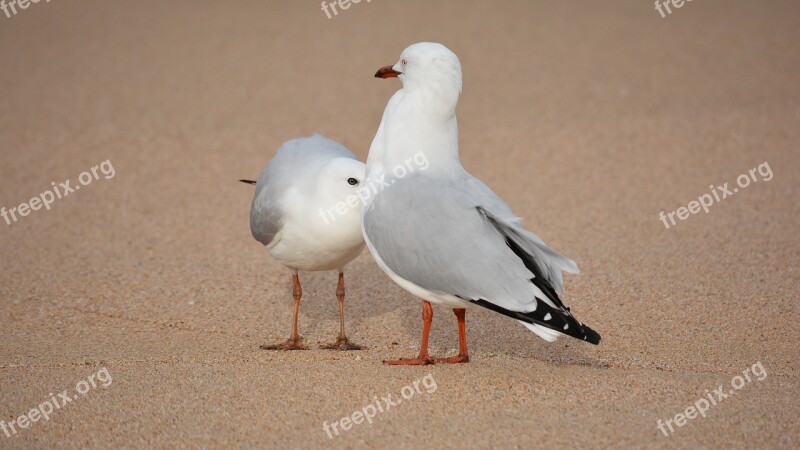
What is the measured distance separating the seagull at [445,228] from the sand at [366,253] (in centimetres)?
50

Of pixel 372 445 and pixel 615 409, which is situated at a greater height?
pixel 372 445

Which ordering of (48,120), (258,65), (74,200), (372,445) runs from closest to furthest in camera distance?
(372,445), (74,200), (48,120), (258,65)

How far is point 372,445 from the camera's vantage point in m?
3.99

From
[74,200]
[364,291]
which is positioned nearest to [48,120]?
[74,200]

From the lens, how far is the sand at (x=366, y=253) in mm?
4305

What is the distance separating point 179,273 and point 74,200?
80.9 inches

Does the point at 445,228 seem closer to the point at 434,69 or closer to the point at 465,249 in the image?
the point at 465,249

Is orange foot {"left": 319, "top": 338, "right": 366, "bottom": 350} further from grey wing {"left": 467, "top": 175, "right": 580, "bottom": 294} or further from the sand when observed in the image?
grey wing {"left": 467, "top": 175, "right": 580, "bottom": 294}

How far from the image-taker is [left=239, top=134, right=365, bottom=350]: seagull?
A: 4668 mm

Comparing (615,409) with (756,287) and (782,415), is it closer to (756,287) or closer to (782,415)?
(782,415)

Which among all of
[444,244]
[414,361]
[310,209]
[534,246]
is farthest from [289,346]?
[534,246]

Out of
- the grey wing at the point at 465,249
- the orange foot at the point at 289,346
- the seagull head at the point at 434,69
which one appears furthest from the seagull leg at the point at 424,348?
the seagull head at the point at 434,69

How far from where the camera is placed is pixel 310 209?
4699 millimetres

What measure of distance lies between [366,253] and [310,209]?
2.38 m
